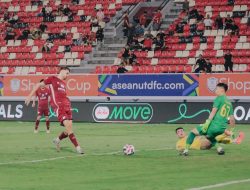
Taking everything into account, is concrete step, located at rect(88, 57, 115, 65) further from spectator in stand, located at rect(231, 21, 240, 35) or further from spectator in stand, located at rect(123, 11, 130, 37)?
spectator in stand, located at rect(231, 21, 240, 35)

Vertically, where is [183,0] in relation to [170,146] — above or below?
above

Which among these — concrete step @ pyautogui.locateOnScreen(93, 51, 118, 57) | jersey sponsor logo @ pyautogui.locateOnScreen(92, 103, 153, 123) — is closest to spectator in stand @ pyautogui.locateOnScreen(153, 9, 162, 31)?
concrete step @ pyautogui.locateOnScreen(93, 51, 118, 57)

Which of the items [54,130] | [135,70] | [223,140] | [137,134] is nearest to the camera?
[223,140]

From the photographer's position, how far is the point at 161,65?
144 feet

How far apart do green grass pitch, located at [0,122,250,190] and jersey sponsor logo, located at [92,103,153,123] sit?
31.3 ft

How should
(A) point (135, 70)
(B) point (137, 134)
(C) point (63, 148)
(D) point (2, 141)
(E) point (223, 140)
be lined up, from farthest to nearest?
1. (A) point (135, 70)
2. (B) point (137, 134)
3. (D) point (2, 141)
4. (C) point (63, 148)
5. (E) point (223, 140)

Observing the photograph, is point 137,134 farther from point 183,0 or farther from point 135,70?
point 183,0

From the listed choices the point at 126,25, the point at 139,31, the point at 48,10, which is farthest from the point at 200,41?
the point at 48,10

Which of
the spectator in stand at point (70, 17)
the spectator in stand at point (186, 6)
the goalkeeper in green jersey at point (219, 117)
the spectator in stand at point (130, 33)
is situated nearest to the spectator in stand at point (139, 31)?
the spectator in stand at point (130, 33)

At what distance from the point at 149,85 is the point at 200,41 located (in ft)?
27.1

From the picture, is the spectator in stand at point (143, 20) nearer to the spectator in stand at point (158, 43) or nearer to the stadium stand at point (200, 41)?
the stadium stand at point (200, 41)

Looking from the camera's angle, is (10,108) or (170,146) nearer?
(170,146)

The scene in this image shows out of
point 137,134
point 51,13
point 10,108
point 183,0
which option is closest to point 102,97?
point 10,108

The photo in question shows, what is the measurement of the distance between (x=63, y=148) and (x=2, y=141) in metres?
3.68
